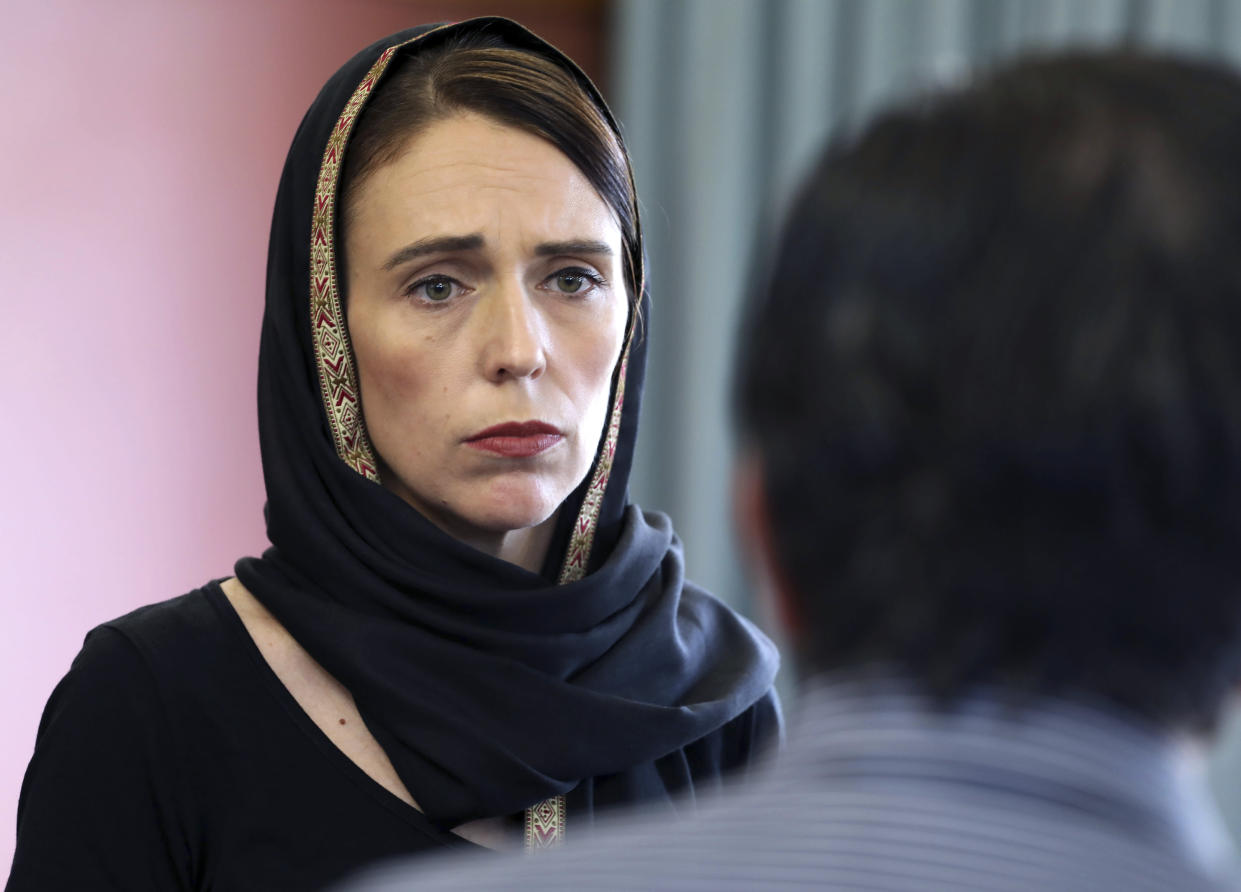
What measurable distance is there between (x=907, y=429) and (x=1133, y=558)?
0.09m

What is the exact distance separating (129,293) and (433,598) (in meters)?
1.42

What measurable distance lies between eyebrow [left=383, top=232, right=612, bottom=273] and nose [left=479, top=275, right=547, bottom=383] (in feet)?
0.14

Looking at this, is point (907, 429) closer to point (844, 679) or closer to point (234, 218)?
point (844, 679)

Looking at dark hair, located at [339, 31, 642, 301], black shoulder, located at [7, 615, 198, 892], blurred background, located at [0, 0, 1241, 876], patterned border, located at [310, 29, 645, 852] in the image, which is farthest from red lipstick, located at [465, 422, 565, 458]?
blurred background, located at [0, 0, 1241, 876]

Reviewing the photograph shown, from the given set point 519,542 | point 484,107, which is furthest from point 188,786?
point 484,107

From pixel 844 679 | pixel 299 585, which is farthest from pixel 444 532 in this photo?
pixel 844 679

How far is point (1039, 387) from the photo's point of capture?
510mm

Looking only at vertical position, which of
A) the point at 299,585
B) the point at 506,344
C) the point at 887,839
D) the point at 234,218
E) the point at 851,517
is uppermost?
the point at 234,218

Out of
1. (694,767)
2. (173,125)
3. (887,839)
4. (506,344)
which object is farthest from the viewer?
(173,125)

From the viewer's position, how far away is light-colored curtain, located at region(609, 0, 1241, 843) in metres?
2.78

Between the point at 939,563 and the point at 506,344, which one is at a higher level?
the point at 506,344

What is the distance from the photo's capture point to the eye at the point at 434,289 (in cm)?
135

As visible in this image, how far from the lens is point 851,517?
56 centimetres

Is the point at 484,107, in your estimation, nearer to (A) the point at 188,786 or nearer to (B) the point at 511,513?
(B) the point at 511,513
